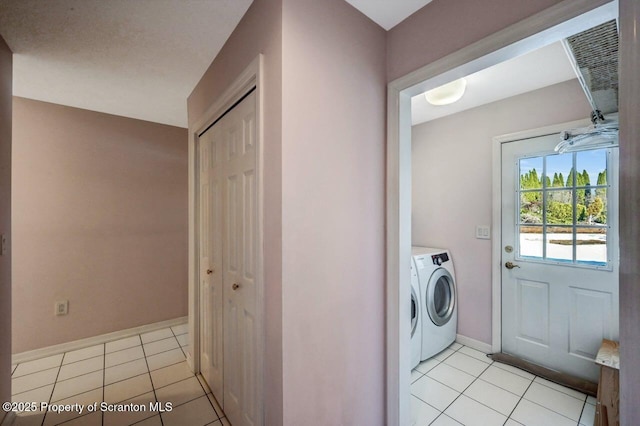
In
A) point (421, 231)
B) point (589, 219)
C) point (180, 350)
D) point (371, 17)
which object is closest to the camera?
point (371, 17)

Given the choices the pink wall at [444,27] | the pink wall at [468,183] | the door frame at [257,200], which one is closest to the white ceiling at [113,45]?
the door frame at [257,200]

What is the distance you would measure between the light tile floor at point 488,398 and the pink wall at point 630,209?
1173 mm

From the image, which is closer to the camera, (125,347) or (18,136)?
(18,136)

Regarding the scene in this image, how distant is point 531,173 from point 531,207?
12.0 inches

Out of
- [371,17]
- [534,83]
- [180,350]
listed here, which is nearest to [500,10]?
[371,17]

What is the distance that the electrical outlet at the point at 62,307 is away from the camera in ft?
7.96

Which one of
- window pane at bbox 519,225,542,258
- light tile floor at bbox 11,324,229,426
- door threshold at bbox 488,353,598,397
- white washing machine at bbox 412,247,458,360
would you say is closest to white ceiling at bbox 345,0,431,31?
white washing machine at bbox 412,247,458,360

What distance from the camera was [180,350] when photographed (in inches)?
97.3

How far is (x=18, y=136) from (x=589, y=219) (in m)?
4.90

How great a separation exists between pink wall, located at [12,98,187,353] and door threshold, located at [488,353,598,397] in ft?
11.3

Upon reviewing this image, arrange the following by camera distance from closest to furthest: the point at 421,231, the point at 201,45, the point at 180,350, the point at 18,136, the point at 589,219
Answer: the point at 201,45
the point at 589,219
the point at 18,136
the point at 180,350
the point at 421,231

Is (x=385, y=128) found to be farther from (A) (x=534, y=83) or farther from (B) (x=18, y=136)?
(B) (x=18, y=136)

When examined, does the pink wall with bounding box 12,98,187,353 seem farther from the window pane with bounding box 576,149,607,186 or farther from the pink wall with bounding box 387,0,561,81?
the window pane with bounding box 576,149,607,186

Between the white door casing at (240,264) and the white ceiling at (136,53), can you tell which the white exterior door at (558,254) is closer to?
the white ceiling at (136,53)
